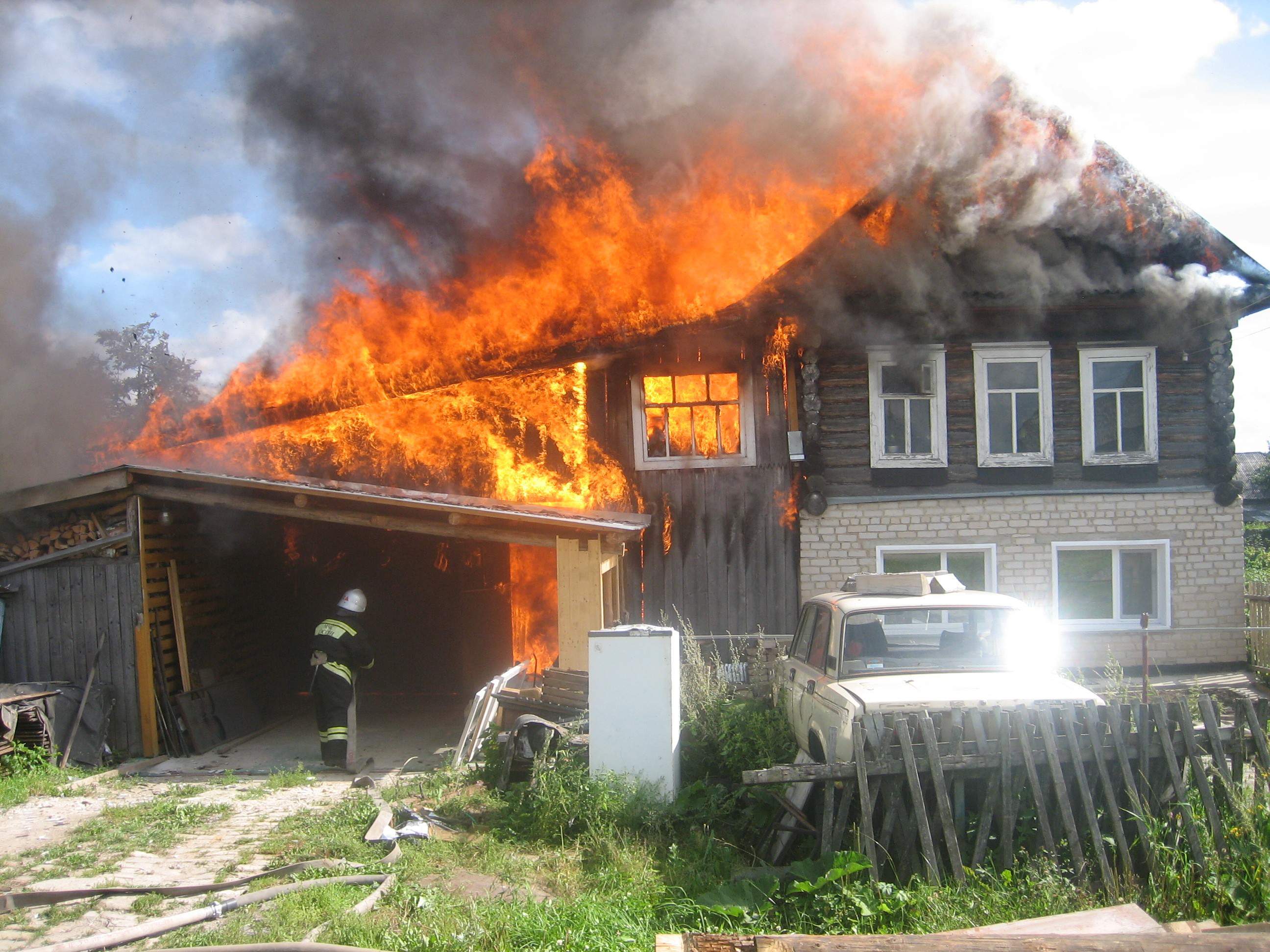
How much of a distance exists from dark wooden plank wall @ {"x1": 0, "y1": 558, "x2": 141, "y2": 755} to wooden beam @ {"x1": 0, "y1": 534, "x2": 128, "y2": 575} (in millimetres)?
85

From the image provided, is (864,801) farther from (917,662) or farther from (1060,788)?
(917,662)

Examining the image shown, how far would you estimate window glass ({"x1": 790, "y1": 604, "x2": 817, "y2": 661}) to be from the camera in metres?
7.49

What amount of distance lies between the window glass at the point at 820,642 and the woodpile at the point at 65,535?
7408mm

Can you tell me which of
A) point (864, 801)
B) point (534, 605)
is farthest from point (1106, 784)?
point (534, 605)

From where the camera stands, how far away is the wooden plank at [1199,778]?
514 centimetres

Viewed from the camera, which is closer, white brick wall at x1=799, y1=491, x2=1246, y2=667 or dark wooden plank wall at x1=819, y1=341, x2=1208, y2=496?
white brick wall at x1=799, y1=491, x2=1246, y2=667

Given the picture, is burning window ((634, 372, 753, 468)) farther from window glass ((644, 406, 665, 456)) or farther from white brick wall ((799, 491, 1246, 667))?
white brick wall ((799, 491, 1246, 667))

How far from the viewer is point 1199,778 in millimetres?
5273

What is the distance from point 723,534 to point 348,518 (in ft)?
17.7

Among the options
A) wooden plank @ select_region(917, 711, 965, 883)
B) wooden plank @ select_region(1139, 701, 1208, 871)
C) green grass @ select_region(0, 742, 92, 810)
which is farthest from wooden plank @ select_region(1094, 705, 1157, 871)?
green grass @ select_region(0, 742, 92, 810)

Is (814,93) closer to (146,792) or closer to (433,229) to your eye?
(433,229)

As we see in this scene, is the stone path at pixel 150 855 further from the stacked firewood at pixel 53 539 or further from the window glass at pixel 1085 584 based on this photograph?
the window glass at pixel 1085 584

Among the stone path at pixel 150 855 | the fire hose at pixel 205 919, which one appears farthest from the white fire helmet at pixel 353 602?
the fire hose at pixel 205 919

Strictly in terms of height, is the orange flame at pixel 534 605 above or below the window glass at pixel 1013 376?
below
